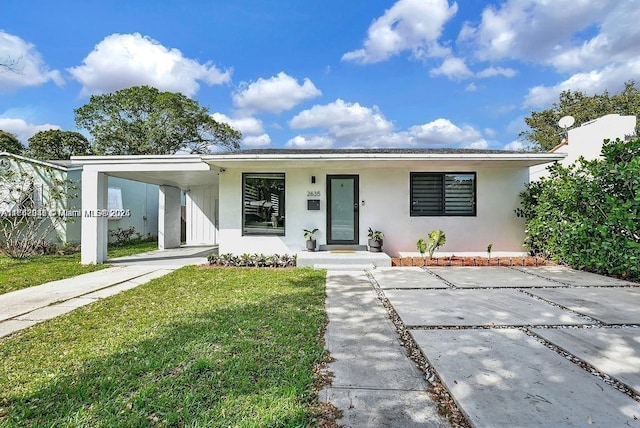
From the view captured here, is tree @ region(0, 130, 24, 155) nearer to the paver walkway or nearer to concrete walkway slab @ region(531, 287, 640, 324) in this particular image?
the paver walkway

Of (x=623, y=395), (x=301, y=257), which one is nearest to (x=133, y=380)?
(x=623, y=395)

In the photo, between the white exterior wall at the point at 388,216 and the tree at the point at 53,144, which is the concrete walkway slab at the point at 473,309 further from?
the tree at the point at 53,144

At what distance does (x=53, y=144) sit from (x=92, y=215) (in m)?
24.6

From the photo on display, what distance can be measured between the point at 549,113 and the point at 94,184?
3039cm

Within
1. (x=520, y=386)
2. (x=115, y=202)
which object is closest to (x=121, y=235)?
(x=115, y=202)

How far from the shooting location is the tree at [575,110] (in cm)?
2202

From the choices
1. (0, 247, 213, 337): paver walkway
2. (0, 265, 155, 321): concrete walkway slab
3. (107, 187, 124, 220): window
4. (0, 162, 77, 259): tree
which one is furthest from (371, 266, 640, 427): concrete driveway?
(107, 187, 124, 220): window

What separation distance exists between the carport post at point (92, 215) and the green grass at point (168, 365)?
4369 millimetres

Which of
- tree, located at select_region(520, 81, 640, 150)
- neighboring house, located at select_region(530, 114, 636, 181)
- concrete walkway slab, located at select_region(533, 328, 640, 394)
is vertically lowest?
concrete walkway slab, located at select_region(533, 328, 640, 394)

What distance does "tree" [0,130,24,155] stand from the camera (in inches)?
945

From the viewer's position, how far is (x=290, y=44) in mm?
12852

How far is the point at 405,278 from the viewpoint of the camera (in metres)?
5.98

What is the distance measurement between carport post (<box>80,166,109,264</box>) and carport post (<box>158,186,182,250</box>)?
3316 mm

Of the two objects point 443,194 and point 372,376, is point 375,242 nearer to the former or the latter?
point 443,194
